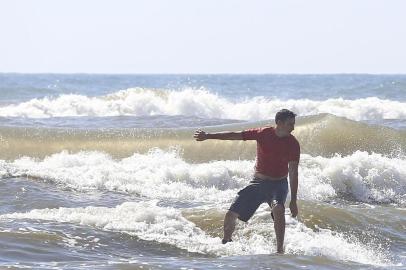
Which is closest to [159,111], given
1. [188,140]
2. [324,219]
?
[188,140]

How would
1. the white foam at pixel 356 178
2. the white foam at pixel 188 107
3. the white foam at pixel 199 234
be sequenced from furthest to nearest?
the white foam at pixel 188 107
the white foam at pixel 356 178
the white foam at pixel 199 234

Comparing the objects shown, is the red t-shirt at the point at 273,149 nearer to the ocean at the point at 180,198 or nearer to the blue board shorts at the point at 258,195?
the blue board shorts at the point at 258,195

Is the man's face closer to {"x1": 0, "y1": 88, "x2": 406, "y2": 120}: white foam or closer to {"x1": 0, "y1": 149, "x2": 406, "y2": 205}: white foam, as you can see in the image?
{"x1": 0, "y1": 149, "x2": 406, "y2": 205}: white foam

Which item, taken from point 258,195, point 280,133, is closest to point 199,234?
point 258,195

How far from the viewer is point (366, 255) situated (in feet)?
28.7

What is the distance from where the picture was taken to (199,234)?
930 centimetres

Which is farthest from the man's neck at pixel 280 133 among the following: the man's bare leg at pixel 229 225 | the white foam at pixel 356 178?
the white foam at pixel 356 178

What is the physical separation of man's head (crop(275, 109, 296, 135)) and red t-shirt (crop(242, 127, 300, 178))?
0.09m

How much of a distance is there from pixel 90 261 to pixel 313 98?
1309 inches

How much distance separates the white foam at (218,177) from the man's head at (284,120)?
440 cm

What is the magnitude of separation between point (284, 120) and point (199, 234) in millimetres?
1960

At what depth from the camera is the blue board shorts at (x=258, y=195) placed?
8.20m

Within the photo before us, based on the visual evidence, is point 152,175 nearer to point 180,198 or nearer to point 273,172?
point 180,198

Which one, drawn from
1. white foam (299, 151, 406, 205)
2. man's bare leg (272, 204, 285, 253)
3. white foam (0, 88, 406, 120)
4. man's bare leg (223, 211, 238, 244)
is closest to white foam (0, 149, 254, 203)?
white foam (299, 151, 406, 205)
